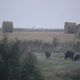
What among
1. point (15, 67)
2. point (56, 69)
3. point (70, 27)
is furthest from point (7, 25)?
point (15, 67)

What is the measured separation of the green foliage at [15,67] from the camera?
26.6 m

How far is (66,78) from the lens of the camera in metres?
30.3

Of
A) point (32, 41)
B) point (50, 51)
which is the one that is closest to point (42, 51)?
point (50, 51)

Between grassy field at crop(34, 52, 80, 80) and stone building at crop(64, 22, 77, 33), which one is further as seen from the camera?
stone building at crop(64, 22, 77, 33)

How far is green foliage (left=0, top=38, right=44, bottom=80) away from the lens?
1049 inches

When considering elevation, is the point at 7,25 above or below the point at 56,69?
above

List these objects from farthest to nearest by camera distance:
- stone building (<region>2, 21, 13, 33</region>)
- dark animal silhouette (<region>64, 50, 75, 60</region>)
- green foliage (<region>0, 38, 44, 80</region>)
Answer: stone building (<region>2, 21, 13, 33</region>) → dark animal silhouette (<region>64, 50, 75, 60</region>) → green foliage (<region>0, 38, 44, 80</region>)

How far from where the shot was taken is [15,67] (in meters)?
26.9

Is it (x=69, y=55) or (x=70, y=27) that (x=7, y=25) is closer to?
(x=70, y=27)

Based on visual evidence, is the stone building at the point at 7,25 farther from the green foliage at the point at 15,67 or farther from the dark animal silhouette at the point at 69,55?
the green foliage at the point at 15,67

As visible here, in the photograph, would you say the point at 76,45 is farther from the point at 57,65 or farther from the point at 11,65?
the point at 11,65

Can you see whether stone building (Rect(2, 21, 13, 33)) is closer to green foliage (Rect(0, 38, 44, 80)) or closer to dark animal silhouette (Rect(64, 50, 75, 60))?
dark animal silhouette (Rect(64, 50, 75, 60))

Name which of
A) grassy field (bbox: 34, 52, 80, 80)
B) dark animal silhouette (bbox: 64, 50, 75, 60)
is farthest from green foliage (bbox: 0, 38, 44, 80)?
dark animal silhouette (bbox: 64, 50, 75, 60)

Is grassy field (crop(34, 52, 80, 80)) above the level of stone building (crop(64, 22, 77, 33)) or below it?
below
